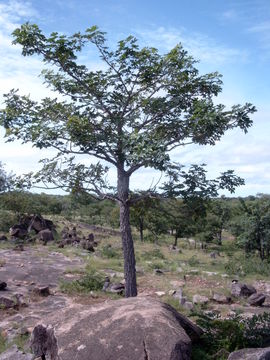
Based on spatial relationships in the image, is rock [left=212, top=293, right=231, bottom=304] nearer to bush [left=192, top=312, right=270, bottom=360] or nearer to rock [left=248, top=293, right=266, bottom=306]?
rock [left=248, top=293, right=266, bottom=306]

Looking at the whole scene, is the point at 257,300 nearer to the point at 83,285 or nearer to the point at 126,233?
the point at 126,233

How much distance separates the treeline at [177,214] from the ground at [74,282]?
1.75 m

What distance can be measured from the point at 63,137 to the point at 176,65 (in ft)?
8.55

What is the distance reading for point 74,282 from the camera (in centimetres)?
1165

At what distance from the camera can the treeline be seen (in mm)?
8078

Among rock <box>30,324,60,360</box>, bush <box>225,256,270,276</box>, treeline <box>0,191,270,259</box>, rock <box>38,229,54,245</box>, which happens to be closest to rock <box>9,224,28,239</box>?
rock <box>38,229,54,245</box>

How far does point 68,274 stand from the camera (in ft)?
44.6

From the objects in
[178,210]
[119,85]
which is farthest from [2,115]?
[178,210]

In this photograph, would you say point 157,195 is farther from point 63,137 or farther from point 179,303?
point 179,303

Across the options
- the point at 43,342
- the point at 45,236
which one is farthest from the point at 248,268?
the point at 43,342

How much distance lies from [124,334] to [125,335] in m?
0.02

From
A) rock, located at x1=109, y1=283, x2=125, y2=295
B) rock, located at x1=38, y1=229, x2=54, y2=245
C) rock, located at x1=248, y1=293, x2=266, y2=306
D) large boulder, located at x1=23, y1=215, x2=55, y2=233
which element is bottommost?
rock, located at x1=248, y1=293, x2=266, y2=306

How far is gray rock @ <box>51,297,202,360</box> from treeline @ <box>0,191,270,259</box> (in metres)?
2.65

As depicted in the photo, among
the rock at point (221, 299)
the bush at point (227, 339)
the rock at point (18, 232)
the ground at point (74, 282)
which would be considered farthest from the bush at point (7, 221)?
the bush at point (227, 339)
